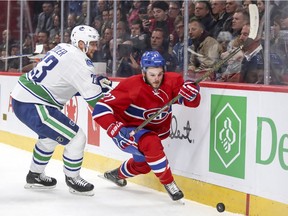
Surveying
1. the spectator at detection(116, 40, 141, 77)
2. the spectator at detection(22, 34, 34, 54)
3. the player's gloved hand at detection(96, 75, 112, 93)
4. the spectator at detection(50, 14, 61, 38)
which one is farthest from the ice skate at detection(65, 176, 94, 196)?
the spectator at detection(22, 34, 34, 54)

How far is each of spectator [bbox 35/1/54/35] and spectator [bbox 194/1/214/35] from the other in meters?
2.38

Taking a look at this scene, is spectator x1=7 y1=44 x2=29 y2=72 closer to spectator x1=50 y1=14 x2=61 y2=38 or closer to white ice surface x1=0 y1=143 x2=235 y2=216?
spectator x1=50 y1=14 x2=61 y2=38

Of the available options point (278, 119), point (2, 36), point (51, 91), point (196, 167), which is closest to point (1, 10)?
point (2, 36)

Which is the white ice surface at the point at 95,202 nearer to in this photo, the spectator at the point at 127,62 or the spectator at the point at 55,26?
the spectator at the point at 127,62

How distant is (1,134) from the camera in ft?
21.5

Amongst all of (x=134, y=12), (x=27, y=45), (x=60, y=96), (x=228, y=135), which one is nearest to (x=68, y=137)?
(x=60, y=96)

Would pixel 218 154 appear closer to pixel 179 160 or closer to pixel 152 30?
pixel 179 160

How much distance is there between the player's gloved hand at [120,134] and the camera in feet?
11.9

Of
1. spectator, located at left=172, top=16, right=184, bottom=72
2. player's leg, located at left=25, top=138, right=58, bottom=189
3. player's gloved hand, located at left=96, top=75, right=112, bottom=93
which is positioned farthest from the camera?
spectator, located at left=172, top=16, right=184, bottom=72

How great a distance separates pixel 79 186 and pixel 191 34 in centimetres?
126

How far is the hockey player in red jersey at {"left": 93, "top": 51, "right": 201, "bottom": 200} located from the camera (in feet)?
11.9

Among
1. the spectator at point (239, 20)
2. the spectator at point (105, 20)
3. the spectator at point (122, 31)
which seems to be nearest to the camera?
the spectator at point (239, 20)

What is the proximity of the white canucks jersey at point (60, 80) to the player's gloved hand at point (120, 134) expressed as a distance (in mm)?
214

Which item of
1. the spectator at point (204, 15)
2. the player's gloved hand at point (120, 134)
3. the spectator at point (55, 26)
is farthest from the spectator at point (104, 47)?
the player's gloved hand at point (120, 134)
